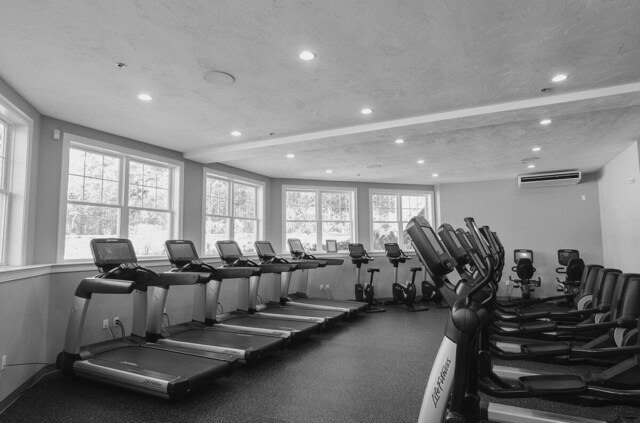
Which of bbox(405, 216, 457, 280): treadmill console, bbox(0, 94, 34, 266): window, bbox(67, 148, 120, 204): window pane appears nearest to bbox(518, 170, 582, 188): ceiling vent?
bbox(405, 216, 457, 280): treadmill console

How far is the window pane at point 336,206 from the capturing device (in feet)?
28.9

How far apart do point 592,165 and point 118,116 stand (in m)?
8.31

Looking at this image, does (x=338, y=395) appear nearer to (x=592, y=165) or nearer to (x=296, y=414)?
(x=296, y=414)

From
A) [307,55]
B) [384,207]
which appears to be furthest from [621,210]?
[307,55]

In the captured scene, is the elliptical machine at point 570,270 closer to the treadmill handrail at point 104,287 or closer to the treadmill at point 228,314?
the treadmill at point 228,314

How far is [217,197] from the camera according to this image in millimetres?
6820

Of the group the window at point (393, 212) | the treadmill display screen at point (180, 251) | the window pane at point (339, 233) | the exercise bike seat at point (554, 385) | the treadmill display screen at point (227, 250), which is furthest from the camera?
the window at point (393, 212)

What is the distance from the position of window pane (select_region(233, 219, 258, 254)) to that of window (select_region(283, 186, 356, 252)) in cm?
87

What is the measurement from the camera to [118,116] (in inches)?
170

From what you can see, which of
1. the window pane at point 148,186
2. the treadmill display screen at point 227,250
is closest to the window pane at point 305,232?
the treadmill display screen at point 227,250

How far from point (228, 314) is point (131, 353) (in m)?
1.86

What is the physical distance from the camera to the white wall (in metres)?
5.67

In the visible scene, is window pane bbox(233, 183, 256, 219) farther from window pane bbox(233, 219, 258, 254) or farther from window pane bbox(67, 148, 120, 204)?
window pane bbox(67, 148, 120, 204)

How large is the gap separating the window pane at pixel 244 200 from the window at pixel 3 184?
383cm
